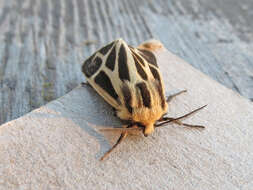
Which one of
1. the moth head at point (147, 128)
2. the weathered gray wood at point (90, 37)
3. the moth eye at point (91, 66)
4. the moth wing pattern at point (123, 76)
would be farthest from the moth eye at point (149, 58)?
the weathered gray wood at point (90, 37)

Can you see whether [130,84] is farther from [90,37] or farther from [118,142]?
[90,37]

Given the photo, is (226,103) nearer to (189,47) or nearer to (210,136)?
(210,136)

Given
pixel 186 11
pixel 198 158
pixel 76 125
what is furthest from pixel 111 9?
pixel 198 158

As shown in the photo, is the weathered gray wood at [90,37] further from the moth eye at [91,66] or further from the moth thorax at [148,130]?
the moth thorax at [148,130]

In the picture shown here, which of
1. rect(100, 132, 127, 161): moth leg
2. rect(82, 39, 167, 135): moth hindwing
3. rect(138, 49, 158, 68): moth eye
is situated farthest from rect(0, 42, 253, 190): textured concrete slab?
rect(138, 49, 158, 68): moth eye

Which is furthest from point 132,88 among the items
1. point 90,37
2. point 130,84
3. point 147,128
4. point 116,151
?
point 90,37

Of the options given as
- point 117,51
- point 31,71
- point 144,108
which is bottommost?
point 31,71
